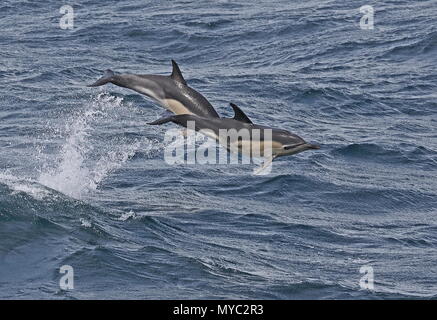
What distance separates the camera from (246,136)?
14.5m

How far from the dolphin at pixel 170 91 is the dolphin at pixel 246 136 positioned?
2.15ft

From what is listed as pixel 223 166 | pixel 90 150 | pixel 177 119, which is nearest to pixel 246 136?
pixel 177 119

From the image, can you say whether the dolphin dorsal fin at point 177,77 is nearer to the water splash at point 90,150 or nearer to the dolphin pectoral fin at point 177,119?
the dolphin pectoral fin at point 177,119

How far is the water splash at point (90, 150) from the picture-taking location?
19.9 metres

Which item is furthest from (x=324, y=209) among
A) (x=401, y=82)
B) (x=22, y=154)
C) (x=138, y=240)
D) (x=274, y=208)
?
(x=401, y=82)

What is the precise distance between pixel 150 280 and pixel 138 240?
1.68 meters

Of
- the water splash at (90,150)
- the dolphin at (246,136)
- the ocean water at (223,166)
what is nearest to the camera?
the dolphin at (246,136)

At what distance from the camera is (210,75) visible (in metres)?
28.3

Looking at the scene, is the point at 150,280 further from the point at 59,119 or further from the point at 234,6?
the point at 234,6

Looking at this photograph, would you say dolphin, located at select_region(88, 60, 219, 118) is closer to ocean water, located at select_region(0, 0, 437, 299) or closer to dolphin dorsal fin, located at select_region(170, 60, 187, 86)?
dolphin dorsal fin, located at select_region(170, 60, 187, 86)

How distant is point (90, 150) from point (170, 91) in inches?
283

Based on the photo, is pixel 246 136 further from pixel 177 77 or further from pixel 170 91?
pixel 177 77

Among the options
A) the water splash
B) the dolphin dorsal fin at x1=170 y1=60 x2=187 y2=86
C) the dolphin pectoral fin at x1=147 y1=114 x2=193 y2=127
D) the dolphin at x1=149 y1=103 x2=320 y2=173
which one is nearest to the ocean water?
the water splash

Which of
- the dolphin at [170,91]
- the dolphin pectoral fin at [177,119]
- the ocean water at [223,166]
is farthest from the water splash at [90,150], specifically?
the dolphin pectoral fin at [177,119]
